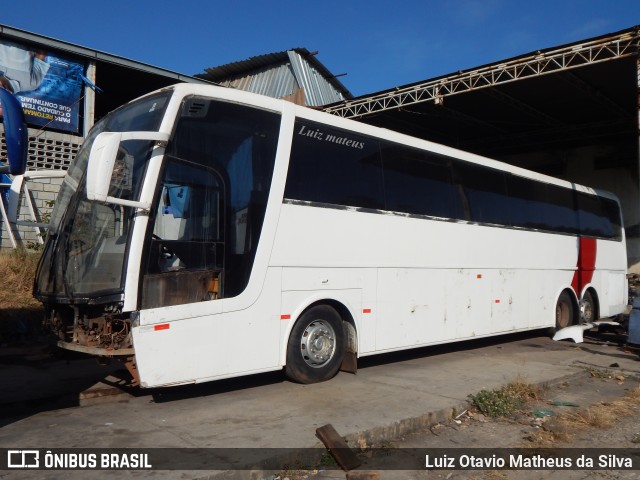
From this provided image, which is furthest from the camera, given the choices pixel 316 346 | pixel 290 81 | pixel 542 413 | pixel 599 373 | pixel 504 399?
pixel 290 81

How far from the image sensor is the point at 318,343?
23.0 feet

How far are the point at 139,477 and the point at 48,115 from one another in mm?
12167

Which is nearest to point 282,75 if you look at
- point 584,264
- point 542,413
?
point 584,264

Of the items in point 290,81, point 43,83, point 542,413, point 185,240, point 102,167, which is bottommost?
point 542,413

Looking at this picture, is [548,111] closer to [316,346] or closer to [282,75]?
[282,75]

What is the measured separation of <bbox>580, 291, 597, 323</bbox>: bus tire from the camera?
13.0 m

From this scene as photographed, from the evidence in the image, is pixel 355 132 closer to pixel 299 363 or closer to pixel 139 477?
pixel 299 363

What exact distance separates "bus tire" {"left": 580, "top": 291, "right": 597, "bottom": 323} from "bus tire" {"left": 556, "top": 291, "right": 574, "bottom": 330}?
43 centimetres

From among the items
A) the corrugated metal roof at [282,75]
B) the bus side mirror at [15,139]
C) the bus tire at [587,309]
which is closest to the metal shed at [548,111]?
the bus tire at [587,309]

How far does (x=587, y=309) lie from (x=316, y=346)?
9.05 m

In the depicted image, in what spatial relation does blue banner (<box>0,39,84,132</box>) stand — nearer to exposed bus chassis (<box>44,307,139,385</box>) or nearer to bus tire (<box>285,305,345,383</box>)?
exposed bus chassis (<box>44,307,139,385</box>)

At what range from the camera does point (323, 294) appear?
7.00m

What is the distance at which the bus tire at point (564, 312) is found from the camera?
12422 millimetres

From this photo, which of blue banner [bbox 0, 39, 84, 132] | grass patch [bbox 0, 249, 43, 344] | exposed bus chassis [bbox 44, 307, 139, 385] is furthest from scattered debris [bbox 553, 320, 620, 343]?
A: blue banner [bbox 0, 39, 84, 132]
